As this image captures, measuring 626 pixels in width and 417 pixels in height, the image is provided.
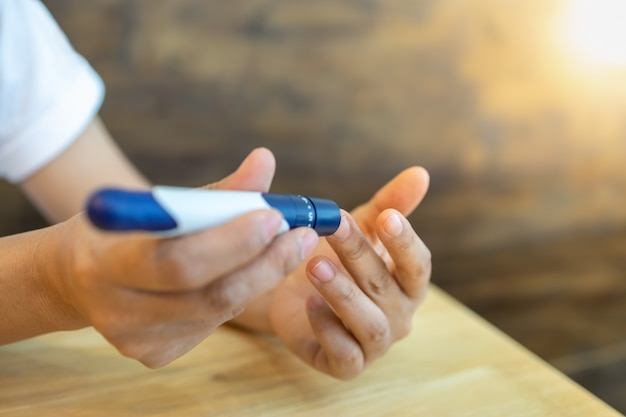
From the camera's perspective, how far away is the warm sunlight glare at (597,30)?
3.41ft

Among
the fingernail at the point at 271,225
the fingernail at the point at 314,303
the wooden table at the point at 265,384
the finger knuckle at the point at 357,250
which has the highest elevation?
the fingernail at the point at 271,225

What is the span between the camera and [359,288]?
43cm

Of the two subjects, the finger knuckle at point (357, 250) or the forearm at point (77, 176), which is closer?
the finger knuckle at point (357, 250)

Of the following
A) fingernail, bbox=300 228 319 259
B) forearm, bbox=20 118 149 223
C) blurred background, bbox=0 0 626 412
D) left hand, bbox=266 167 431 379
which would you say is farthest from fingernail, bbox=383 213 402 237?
blurred background, bbox=0 0 626 412

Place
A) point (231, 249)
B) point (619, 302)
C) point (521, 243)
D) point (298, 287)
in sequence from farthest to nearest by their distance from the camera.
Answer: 1. point (619, 302)
2. point (521, 243)
3. point (298, 287)
4. point (231, 249)

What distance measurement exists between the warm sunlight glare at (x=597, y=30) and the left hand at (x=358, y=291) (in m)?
0.72

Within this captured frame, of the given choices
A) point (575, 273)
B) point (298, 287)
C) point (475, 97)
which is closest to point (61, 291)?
point (298, 287)

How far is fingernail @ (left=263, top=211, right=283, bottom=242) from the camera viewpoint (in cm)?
27

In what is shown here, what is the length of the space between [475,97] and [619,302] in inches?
23.9

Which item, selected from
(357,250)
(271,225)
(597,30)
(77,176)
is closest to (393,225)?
(357,250)

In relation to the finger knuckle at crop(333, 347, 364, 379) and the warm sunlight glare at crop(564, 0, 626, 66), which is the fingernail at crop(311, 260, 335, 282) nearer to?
the finger knuckle at crop(333, 347, 364, 379)

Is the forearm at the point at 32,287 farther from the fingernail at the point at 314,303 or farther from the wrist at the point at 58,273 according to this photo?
the fingernail at the point at 314,303

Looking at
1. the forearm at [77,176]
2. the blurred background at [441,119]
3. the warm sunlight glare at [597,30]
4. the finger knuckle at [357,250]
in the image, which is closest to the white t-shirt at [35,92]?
the forearm at [77,176]

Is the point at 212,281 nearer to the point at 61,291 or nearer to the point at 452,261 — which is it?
the point at 61,291
